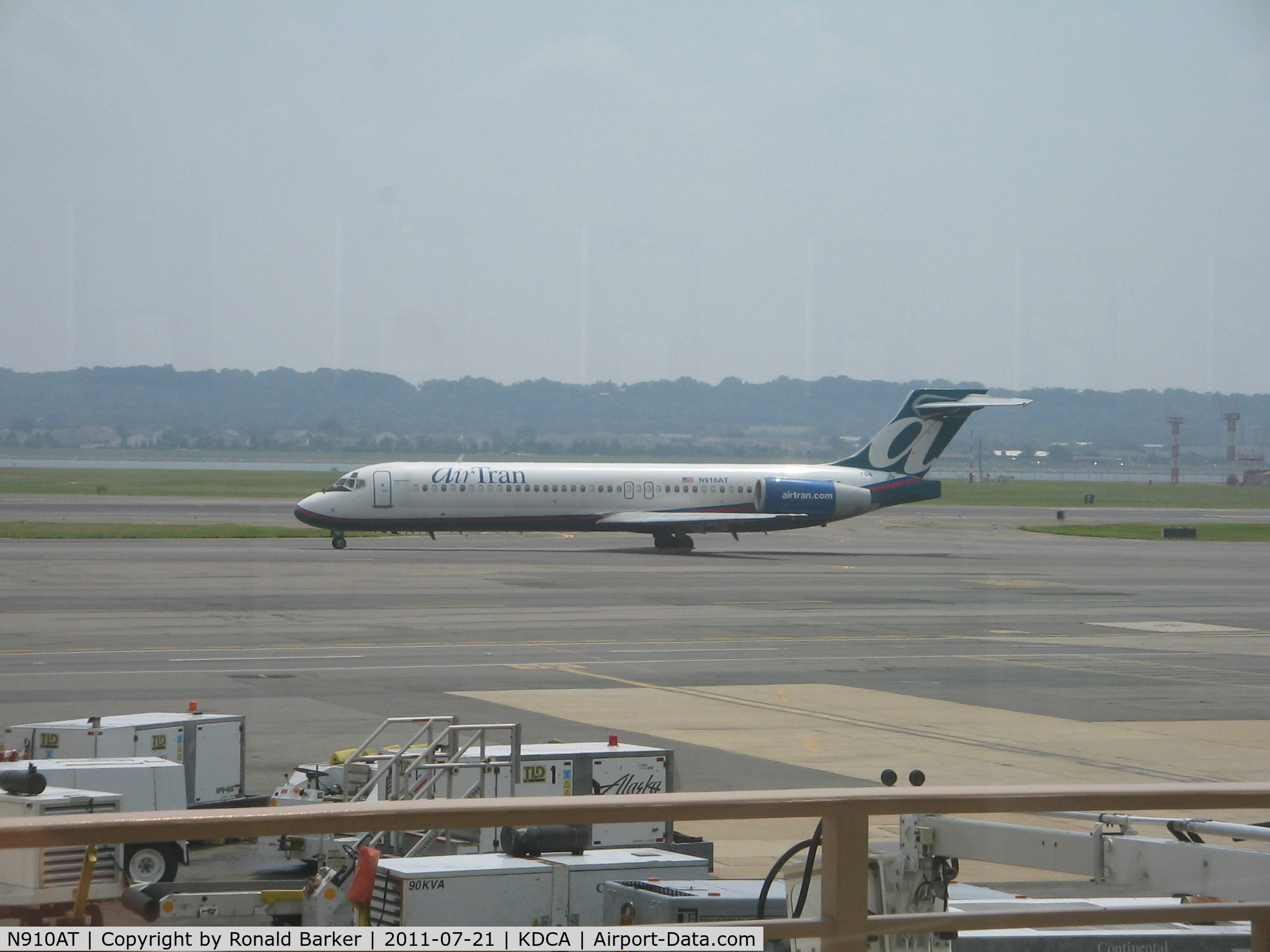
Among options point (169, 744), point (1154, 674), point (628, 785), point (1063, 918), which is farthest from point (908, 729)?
point (1063, 918)

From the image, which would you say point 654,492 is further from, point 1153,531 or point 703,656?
point 1153,531

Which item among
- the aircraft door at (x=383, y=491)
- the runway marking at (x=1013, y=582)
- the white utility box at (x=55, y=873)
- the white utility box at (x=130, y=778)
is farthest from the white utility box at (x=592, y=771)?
the aircraft door at (x=383, y=491)

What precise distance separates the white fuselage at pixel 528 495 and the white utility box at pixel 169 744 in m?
42.1

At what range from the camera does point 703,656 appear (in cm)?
2845

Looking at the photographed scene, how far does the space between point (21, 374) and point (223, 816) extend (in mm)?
84391

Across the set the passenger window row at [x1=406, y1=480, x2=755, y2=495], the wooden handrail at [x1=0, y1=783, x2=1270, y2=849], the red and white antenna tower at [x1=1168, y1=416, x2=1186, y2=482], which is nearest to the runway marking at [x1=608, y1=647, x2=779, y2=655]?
the wooden handrail at [x1=0, y1=783, x2=1270, y2=849]

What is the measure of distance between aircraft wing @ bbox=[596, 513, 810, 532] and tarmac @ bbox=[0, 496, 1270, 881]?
9.08ft

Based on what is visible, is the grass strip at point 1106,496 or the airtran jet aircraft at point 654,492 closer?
the airtran jet aircraft at point 654,492

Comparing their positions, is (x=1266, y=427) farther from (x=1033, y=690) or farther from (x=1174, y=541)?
(x=1033, y=690)

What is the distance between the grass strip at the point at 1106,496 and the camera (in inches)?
5379

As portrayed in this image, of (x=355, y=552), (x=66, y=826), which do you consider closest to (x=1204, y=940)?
(x=66, y=826)

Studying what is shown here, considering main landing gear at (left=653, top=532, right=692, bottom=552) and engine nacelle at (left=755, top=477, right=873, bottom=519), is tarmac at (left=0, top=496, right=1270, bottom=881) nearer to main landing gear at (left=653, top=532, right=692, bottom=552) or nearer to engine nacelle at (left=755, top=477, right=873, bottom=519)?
engine nacelle at (left=755, top=477, right=873, bottom=519)

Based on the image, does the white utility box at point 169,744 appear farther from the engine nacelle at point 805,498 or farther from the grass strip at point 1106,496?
the grass strip at point 1106,496

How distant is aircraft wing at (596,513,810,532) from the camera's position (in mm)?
59312
